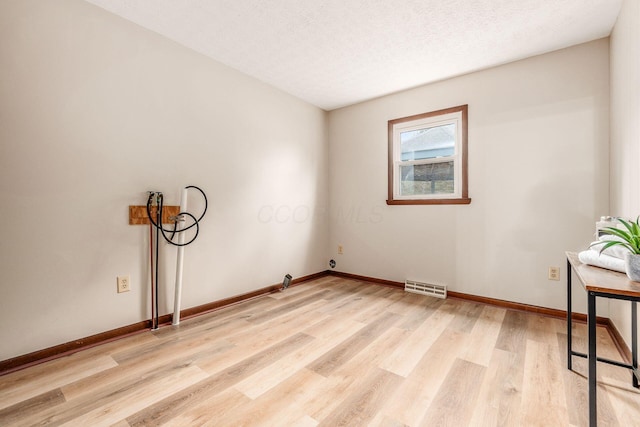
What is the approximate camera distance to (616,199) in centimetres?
224

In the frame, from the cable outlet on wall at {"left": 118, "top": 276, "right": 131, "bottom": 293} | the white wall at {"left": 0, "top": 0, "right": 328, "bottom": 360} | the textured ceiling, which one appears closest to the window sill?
the textured ceiling

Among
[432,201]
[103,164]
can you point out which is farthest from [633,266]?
[103,164]

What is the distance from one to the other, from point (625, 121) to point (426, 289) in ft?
7.44

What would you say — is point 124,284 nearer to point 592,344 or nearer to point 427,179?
point 592,344

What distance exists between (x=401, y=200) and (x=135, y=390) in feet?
10.3

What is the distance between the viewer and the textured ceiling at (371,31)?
83.4 inches

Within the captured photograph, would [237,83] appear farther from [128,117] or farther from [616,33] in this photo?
[616,33]

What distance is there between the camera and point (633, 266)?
Answer: 3.72 feet

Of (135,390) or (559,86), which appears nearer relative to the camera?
(135,390)

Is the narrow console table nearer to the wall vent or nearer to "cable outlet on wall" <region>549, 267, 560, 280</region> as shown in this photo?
"cable outlet on wall" <region>549, 267, 560, 280</region>

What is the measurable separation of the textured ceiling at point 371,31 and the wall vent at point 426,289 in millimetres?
2424

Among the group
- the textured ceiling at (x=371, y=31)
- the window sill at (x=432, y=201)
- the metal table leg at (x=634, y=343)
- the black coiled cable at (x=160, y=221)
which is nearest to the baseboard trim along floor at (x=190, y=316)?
the metal table leg at (x=634, y=343)

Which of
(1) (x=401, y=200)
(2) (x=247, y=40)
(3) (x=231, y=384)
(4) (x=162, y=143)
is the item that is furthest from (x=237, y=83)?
(3) (x=231, y=384)

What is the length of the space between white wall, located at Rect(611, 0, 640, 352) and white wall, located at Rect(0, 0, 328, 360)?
10.2ft
